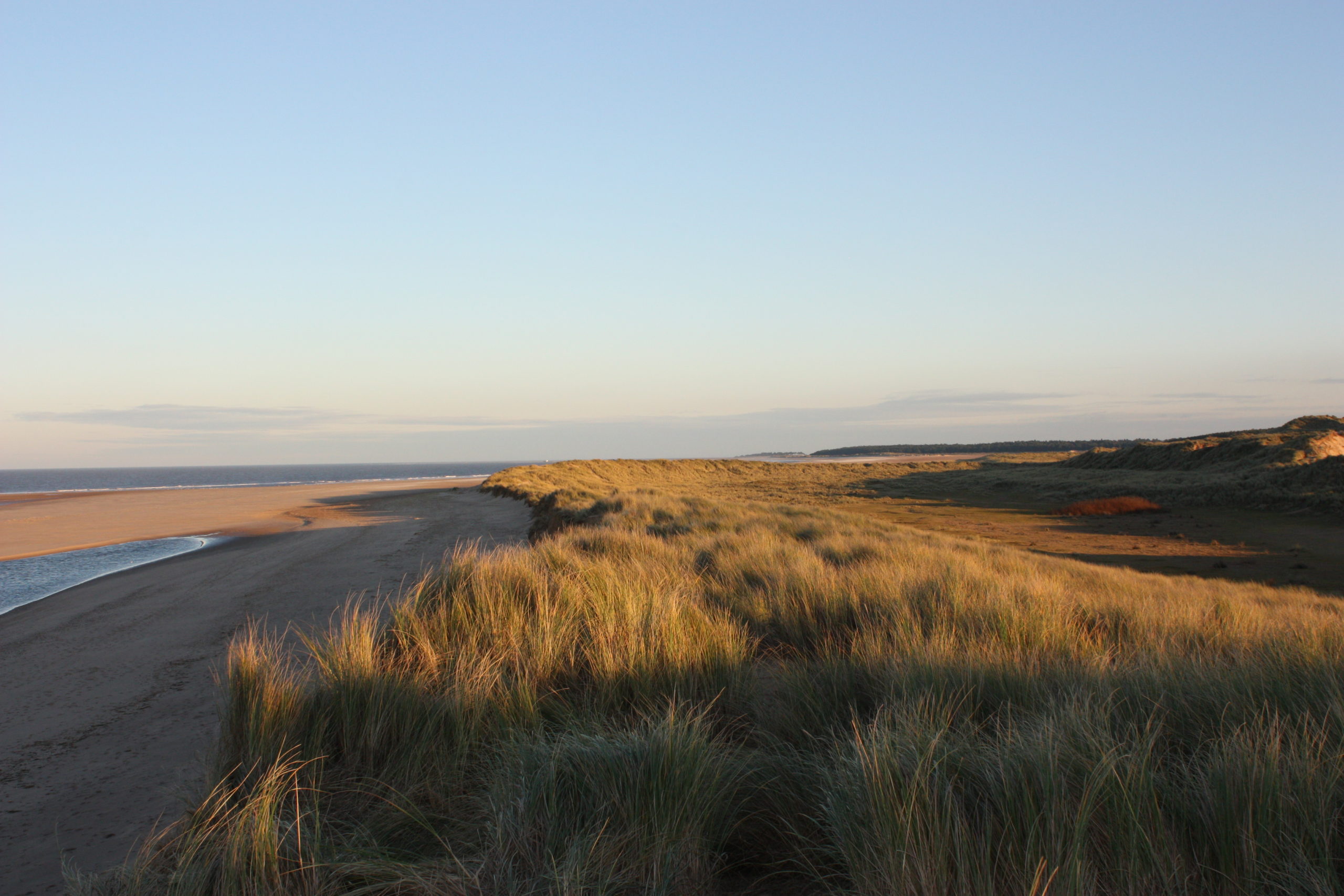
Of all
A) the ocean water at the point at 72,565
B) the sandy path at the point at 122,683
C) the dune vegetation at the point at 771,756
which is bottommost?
the ocean water at the point at 72,565

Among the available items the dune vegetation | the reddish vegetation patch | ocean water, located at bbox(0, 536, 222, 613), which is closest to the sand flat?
ocean water, located at bbox(0, 536, 222, 613)

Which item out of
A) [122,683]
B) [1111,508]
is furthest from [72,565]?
[1111,508]

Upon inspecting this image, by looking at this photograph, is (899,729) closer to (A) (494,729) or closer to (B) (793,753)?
(B) (793,753)

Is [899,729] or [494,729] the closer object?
[899,729]

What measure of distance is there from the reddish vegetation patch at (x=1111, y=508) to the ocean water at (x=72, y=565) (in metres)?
28.2

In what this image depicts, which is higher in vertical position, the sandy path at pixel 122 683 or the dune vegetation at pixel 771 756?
the dune vegetation at pixel 771 756

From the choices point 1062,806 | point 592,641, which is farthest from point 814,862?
point 592,641

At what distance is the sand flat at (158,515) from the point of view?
21.5 m

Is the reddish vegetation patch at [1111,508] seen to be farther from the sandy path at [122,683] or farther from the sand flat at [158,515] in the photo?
Answer: the sand flat at [158,515]

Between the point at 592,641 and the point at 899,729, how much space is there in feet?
7.88

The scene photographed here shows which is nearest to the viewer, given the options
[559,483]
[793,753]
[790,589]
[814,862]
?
[814,862]

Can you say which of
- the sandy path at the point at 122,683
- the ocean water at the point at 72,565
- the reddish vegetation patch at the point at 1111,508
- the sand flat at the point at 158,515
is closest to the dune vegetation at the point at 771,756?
the sandy path at the point at 122,683

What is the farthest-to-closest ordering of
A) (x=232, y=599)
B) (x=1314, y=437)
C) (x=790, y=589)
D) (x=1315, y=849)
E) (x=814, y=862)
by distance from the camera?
1. (x=1314, y=437)
2. (x=232, y=599)
3. (x=790, y=589)
4. (x=814, y=862)
5. (x=1315, y=849)

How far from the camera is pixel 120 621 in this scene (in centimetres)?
878
